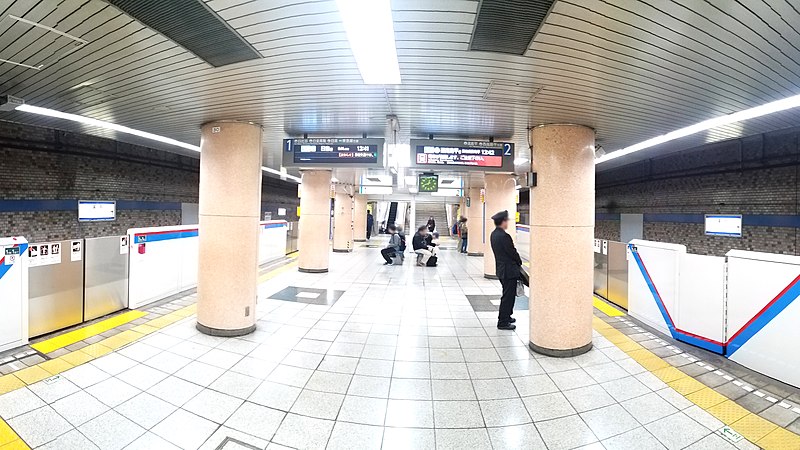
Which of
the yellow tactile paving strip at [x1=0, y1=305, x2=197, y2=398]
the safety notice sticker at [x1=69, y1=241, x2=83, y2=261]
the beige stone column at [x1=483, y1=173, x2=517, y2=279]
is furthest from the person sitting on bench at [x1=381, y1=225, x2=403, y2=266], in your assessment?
the safety notice sticker at [x1=69, y1=241, x2=83, y2=261]

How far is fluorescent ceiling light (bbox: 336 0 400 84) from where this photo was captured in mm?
2021

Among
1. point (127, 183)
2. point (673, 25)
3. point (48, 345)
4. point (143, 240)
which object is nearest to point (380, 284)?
point (143, 240)

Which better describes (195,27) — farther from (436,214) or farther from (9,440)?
(436,214)

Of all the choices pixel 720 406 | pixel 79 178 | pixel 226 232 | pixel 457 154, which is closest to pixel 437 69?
pixel 457 154

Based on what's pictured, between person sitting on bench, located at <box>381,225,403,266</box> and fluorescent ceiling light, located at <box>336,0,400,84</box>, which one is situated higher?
fluorescent ceiling light, located at <box>336,0,400,84</box>

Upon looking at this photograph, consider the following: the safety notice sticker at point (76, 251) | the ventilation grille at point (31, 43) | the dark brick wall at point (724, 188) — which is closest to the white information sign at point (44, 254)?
the safety notice sticker at point (76, 251)

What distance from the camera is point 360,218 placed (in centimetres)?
1806

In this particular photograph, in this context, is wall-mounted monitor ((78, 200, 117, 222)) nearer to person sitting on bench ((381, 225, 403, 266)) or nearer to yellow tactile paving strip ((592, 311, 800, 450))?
A: person sitting on bench ((381, 225, 403, 266))

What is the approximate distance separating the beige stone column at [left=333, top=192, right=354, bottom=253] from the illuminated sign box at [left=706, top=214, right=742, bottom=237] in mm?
11495

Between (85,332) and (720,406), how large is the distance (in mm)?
7258

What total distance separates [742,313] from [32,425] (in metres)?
7.04

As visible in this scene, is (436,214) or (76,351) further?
(436,214)

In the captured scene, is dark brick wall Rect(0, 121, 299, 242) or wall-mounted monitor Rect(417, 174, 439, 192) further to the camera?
wall-mounted monitor Rect(417, 174, 439, 192)

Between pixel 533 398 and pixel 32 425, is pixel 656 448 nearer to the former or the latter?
pixel 533 398
